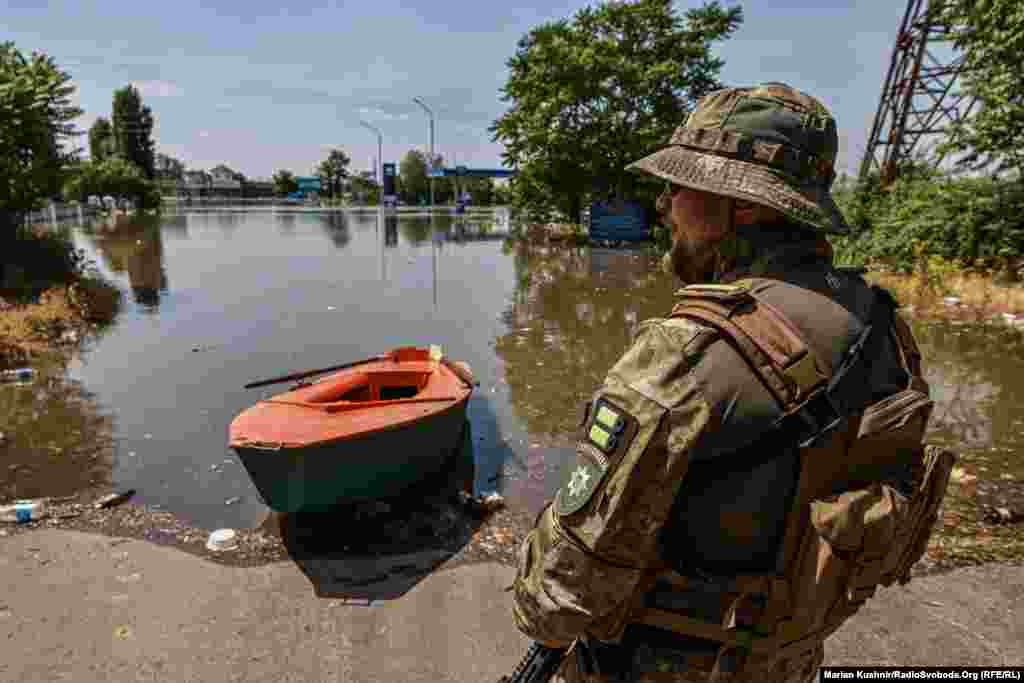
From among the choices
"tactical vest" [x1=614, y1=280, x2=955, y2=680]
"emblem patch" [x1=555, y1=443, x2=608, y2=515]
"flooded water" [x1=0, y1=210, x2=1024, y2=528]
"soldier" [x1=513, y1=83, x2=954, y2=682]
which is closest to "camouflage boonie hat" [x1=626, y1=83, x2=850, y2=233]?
"soldier" [x1=513, y1=83, x2=954, y2=682]

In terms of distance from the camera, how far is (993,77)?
11.7 m

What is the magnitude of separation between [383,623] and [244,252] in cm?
2296

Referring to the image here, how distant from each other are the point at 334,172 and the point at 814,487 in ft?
351

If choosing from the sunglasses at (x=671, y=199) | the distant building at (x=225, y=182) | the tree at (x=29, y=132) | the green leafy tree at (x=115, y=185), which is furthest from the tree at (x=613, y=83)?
the distant building at (x=225, y=182)

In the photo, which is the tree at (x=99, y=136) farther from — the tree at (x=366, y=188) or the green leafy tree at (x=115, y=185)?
the tree at (x=366, y=188)

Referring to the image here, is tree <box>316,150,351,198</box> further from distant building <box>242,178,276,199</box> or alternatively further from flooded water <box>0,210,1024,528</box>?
flooded water <box>0,210,1024,528</box>

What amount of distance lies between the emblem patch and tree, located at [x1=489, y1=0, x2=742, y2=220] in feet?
86.8

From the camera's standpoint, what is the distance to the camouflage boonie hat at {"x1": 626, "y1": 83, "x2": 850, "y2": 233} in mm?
1364

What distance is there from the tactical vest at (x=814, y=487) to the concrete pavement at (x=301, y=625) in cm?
200

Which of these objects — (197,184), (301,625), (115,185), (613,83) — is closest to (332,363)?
(301,625)

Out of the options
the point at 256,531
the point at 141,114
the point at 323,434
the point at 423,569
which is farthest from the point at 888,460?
the point at 141,114

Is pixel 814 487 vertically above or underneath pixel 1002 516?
above

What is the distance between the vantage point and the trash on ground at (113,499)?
497cm

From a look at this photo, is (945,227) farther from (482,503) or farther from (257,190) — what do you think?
(257,190)
